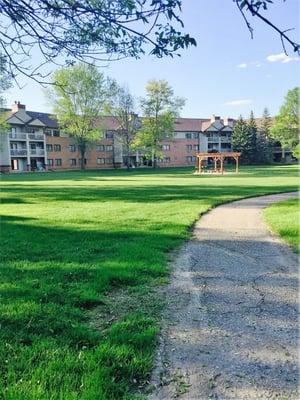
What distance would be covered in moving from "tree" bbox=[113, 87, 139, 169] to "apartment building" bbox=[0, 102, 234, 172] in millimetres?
4770

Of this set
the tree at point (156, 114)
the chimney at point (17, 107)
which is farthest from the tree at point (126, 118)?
the chimney at point (17, 107)

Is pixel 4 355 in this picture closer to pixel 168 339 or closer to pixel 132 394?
pixel 132 394

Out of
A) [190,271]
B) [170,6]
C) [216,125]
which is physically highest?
[216,125]

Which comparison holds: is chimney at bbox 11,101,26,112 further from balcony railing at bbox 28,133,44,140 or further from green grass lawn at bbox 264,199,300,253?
green grass lawn at bbox 264,199,300,253

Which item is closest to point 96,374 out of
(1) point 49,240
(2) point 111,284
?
(2) point 111,284

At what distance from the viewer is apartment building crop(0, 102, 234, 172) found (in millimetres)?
70625

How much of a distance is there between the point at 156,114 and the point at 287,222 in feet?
190

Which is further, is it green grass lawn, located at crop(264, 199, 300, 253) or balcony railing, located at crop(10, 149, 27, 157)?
balcony railing, located at crop(10, 149, 27, 157)

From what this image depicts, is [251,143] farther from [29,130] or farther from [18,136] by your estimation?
[18,136]

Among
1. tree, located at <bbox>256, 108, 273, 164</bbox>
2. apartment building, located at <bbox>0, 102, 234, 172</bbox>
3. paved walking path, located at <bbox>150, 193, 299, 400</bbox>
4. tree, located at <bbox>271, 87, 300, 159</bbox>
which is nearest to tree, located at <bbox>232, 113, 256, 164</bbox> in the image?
tree, located at <bbox>256, 108, 273, 164</bbox>

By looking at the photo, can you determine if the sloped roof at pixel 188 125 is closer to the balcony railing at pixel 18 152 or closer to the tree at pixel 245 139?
the tree at pixel 245 139

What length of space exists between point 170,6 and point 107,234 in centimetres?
604

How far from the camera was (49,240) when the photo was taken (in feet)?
26.2

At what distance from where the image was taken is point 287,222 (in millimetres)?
10258
